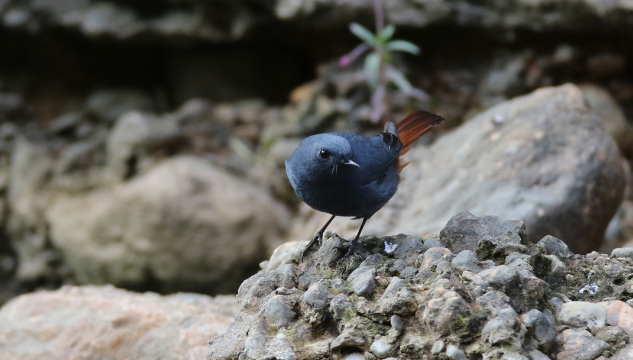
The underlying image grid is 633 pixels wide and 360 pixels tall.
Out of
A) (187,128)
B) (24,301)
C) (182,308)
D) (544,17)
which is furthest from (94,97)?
(544,17)

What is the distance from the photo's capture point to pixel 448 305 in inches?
79.0

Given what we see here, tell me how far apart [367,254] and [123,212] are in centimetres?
387

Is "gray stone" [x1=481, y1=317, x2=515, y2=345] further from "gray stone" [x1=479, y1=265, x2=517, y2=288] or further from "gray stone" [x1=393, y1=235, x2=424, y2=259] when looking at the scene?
"gray stone" [x1=393, y1=235, x2=424, y2=259]

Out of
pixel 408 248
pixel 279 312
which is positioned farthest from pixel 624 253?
pixel 279 312

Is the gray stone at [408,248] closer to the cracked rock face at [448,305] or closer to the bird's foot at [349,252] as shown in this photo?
the cracked rock face at [448,305]

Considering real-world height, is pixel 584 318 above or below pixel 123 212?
below

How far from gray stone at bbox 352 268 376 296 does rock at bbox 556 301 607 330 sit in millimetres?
732

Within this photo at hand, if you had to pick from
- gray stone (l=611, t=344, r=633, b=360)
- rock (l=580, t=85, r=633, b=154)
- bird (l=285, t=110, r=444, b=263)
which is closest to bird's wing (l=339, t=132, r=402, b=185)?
bird (l=285, t=110, r=444, b=263)

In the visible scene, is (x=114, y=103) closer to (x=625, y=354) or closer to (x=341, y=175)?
(x=341, y=175)

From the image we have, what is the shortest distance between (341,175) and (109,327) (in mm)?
1754

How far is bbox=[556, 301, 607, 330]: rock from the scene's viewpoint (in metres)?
2.13

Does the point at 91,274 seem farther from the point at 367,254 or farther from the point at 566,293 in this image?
the point at 566,293

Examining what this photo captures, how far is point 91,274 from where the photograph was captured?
6.13 m

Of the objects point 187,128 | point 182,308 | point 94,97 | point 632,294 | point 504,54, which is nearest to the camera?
point 632,294
